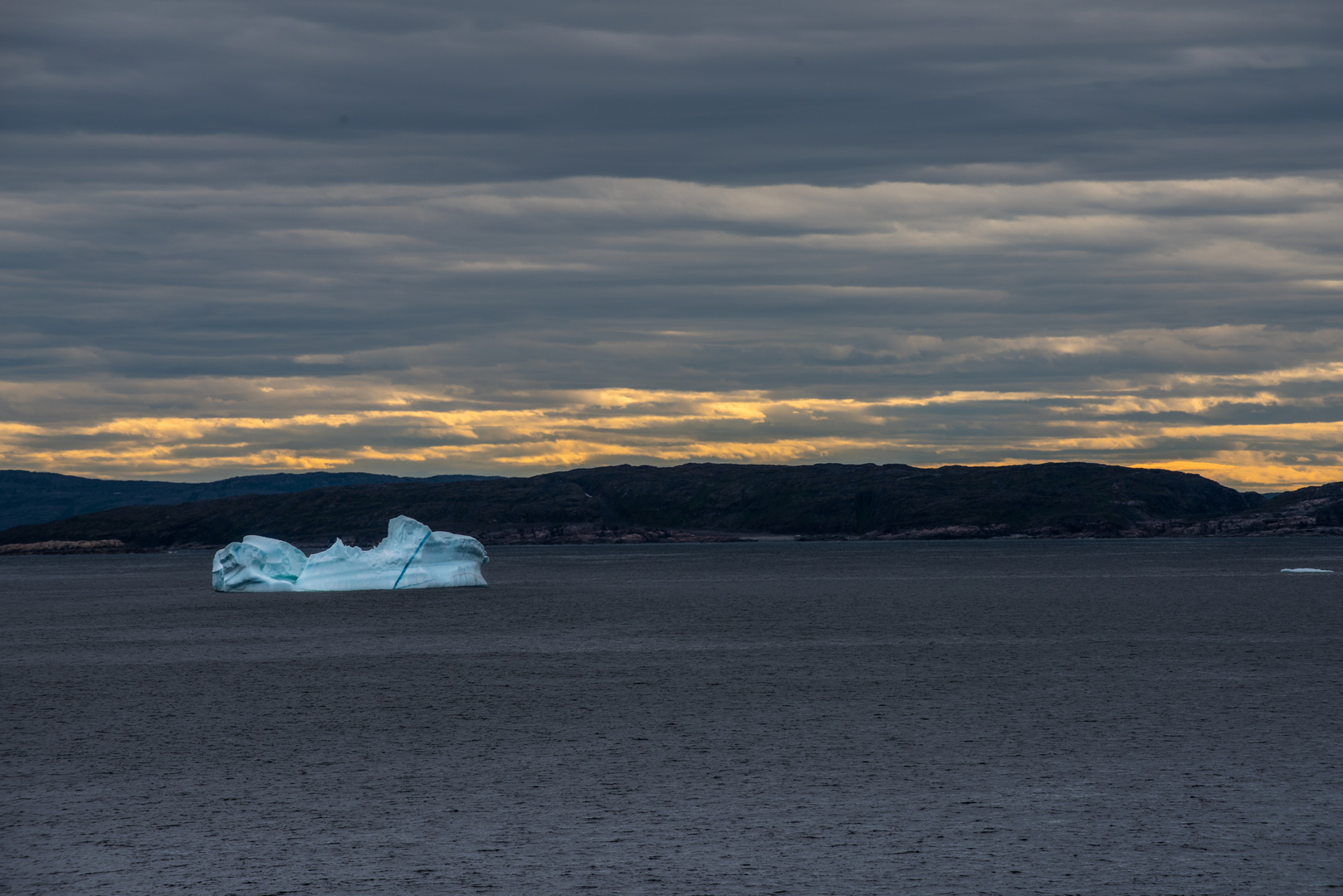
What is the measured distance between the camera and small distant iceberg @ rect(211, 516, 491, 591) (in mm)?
65750

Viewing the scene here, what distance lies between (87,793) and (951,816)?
8533mm

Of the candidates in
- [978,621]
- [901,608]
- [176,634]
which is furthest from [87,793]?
[901,608]

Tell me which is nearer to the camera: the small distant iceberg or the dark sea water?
the dark sea water

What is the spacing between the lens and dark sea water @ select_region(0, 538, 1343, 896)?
32.8ft

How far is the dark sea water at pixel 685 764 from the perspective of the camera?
32.8ft

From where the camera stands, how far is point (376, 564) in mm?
67062

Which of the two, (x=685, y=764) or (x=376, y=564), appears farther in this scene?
(x=376, y=564)

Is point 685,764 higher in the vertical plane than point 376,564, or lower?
lower

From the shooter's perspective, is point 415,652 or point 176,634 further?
point 176,634

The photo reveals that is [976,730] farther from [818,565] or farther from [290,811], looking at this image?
[818,565]

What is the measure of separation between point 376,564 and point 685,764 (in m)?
54.7

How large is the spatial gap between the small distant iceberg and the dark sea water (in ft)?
99.8

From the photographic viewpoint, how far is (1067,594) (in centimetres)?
5922

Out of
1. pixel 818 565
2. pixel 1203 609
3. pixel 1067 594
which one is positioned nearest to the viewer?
pixel 1203 609
